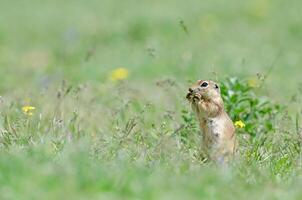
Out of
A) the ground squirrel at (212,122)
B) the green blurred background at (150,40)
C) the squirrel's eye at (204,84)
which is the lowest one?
the green blurred background at (150,40)

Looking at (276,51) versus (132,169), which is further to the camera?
(276,51)

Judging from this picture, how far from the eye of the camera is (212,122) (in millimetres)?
6043

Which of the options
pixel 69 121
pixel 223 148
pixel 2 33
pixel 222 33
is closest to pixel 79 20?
pixel 2 33

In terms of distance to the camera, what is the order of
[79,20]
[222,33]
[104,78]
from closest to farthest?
[104,78], [222,33], [79,20]

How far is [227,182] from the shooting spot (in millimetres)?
5129

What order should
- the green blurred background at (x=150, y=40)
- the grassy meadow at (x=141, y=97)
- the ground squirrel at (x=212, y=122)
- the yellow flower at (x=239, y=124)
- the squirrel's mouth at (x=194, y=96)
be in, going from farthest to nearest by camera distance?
1. the green blurred background at (x=150, y=40)
2. the yellow flower at (x=239, y=124)
3. the squirrel's mouth at (x=194, y=96)
4. the ground squirrel at (x=212, y=122)
5. the grassy meadow at (x=141, y=97)

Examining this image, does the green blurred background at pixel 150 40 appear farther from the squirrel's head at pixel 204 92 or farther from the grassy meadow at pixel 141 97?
the squirrel's head at pixel 204 92

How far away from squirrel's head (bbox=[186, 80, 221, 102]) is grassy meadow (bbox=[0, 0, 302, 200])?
13.4 inches

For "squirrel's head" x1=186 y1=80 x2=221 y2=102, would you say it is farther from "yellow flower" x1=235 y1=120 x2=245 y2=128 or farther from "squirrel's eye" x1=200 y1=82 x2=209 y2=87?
"yellow flower" x1=235 y1=120 x2=245 y2=128

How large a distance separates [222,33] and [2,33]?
2975 millimetres

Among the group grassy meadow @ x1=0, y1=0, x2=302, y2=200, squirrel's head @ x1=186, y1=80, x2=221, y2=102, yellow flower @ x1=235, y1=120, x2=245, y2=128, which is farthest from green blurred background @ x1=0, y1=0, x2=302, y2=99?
squirrel's head @ x1=186, y1=80, x2=221, y2=102

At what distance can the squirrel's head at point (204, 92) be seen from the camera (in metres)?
6.11

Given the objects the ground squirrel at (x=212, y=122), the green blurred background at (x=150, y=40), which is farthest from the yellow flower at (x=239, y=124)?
the green blurred background at (x=150, y=40)

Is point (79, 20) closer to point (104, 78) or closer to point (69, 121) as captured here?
point (104, 78)
